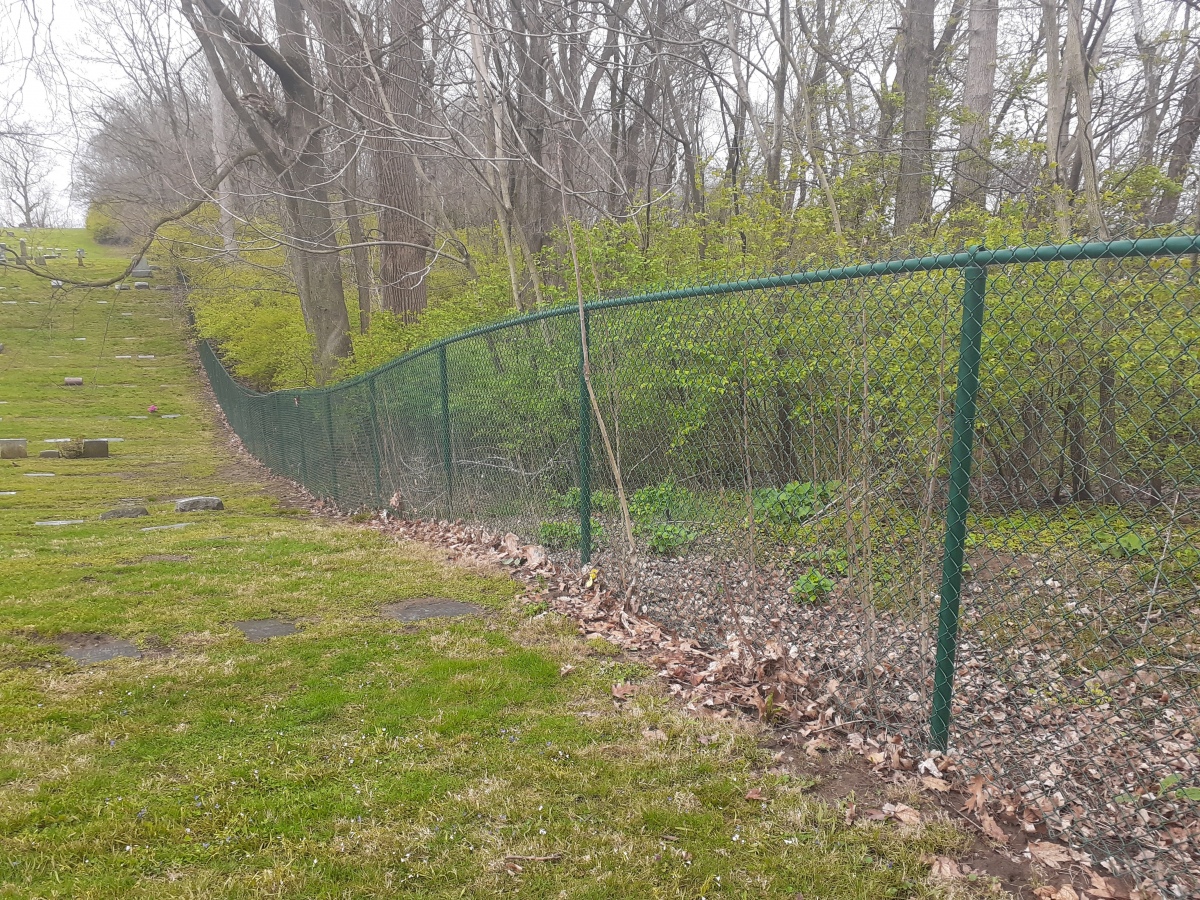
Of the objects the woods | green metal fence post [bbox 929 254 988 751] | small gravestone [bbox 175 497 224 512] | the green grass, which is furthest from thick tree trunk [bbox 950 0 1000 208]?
small gravestone [bbox 175 497 224 512]

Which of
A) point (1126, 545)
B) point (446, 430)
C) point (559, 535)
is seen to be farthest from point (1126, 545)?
point (446, 430)

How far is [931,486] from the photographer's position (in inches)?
121

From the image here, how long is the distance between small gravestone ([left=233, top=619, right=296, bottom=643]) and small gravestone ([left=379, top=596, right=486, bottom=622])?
62 cm

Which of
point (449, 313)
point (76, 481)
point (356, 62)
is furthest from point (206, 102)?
point (449, 313)

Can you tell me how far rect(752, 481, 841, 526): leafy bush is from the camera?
420 cm

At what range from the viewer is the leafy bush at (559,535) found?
602 centimetres

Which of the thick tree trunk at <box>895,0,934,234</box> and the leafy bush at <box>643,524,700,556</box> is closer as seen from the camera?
the leafy bush at <box>643,524,700,556</box>

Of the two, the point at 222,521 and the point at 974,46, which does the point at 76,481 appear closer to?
the point at 222,521

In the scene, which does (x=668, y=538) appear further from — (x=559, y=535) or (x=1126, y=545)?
(x=1126, y=545)

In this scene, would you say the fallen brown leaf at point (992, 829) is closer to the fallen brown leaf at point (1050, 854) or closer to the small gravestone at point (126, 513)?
the fallen brown leaf at point (1050, 854)

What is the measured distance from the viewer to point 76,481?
15.2 metres

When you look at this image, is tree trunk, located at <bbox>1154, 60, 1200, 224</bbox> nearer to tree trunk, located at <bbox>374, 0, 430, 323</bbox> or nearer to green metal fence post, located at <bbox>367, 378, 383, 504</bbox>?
green metal fence post, located at <bbox>367, 378, 383, 504</bbox>

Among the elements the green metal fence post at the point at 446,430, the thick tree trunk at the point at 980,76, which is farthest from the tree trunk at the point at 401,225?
the thick tree trunk at the point at 980,76

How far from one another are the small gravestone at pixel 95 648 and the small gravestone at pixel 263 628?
2.00 ft
